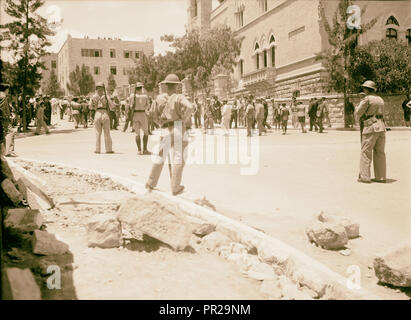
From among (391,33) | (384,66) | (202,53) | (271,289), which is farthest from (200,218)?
(202,53)

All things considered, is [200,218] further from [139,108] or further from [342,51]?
[342,51]

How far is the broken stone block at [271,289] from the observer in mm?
3508

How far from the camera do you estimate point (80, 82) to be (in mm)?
48406

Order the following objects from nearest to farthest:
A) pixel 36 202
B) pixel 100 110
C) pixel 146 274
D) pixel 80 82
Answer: pixel 146 274 < pixel 36 202 < pixel 100 110 < pixel 80 82

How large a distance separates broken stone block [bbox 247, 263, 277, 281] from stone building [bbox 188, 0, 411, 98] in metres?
23.1

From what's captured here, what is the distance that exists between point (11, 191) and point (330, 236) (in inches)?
142

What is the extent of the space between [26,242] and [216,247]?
75.5 inches

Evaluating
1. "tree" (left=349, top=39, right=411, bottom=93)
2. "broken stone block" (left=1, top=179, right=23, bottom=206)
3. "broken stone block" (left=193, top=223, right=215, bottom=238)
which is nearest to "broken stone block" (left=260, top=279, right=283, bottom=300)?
Answer: "broken stone block" (left=193, top=223, right=215, bottom=238)

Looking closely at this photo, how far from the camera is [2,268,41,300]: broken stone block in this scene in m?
2.31

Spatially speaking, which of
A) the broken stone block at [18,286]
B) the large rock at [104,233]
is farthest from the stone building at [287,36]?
the broken stone block at [18,286]

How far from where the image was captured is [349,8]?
75.3 ft

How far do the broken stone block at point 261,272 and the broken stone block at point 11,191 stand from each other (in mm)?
2704

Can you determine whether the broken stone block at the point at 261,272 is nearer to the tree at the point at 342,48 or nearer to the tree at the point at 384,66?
the tree at the point at 342,48

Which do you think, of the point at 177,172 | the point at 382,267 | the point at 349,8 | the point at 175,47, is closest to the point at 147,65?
the point at 175,47
